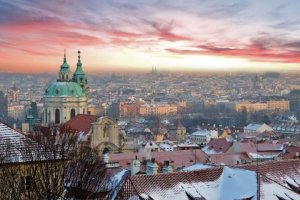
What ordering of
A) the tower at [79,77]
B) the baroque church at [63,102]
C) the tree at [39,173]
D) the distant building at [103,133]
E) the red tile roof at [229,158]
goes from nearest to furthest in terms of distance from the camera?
1. the tree at [39,173]
2. the red tile roof at [229,158]
3. the distant building at [103,133]
4. the baroque church at [63,102]
5. the tower at [79,77]

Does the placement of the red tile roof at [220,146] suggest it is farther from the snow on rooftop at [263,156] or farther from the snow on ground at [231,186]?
the snow on ground at [231,186]

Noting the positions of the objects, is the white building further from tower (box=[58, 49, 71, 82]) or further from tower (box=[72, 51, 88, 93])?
tower (box=[58, 49, 71, 82])

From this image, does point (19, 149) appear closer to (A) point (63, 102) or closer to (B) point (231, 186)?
(B) point (231, 186)

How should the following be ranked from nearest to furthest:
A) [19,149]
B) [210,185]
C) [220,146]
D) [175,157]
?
[19,149] < [210,185] < [175,157] < [220,146]

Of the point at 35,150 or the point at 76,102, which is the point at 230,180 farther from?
the point at 76,102

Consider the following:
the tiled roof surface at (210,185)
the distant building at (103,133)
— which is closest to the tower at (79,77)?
the distant building at (103,133)

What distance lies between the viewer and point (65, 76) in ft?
383

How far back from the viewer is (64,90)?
104125mm

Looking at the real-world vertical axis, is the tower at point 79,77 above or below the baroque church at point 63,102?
above

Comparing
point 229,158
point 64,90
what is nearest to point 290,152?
point 229,158

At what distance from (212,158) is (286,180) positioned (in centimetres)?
3112

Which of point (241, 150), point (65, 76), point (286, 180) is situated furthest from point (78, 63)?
point (286, 180)

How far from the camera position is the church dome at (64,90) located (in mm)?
104069

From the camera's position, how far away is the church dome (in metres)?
104
